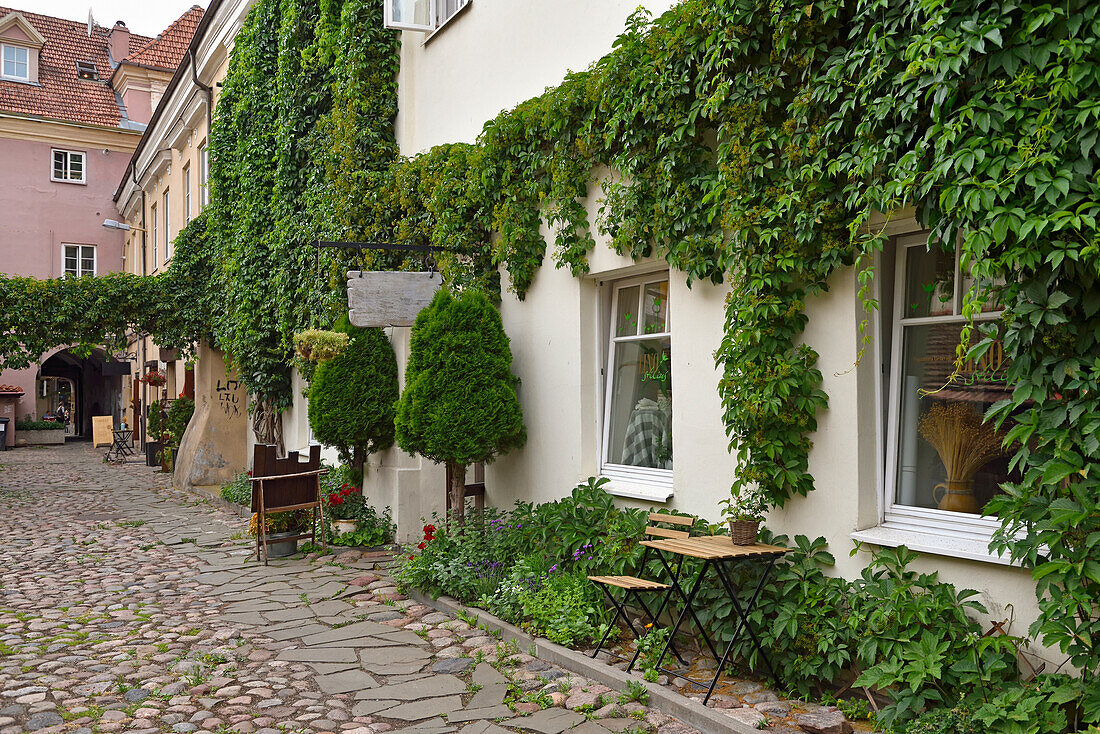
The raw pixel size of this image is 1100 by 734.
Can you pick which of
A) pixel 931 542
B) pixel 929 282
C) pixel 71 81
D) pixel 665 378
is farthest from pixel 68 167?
pixel 931 542

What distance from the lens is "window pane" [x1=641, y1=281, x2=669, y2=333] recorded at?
668 centimetres

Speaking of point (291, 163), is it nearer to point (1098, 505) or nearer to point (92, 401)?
point (1098, 505)

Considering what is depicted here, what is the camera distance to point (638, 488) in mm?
6586

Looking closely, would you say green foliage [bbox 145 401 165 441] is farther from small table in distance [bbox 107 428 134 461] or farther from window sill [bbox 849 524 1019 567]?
window sill [bbox 849 524 1019 567]

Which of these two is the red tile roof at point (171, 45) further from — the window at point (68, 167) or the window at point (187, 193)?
the window at point (187, 193)

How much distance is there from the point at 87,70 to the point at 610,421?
35.8m

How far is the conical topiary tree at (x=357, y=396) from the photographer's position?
990cm

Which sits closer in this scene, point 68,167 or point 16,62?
point 16,62

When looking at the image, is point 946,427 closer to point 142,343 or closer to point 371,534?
point 371,534

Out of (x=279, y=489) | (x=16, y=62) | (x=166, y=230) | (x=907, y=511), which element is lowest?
(x=279, y=489)

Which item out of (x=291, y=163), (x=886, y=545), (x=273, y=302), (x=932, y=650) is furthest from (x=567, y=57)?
(x=273, y=302)

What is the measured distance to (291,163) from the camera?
41.5ft

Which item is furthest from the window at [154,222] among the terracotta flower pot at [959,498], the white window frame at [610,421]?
the terracotta flower pot at [959,498]

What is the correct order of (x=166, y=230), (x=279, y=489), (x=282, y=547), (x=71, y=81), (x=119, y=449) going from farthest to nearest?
1. (x=71, y=81)
2. (x=119, y=449)
3. (x=166, y=230)
4. (x=282, y=547)
5. (x=279, y=489)
